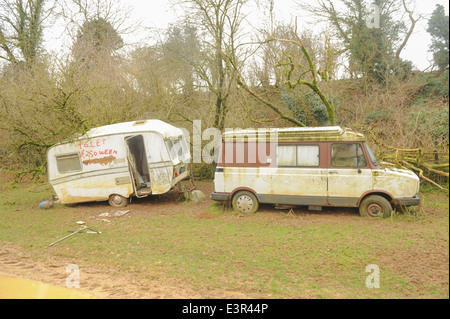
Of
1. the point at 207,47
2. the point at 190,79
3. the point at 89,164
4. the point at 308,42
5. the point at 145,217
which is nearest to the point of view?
the point at 145,217

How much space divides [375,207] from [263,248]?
3.74 metres

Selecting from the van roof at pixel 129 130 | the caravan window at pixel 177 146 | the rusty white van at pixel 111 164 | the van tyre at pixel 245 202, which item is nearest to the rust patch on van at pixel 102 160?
the rusty white van at pixel 111 164

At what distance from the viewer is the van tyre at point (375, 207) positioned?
8.76 meters

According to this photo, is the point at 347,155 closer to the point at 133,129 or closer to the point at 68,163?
the point at 133,129

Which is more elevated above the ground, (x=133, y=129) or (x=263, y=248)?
(x=133, y=129)

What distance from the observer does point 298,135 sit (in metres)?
9.47

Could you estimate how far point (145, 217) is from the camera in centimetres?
1045

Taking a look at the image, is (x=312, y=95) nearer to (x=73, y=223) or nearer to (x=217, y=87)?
(x=217, y=87)

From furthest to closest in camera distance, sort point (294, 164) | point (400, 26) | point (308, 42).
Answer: point (400, 26) < point (308, 42) < point (294, 164)

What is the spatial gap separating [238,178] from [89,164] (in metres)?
5.49

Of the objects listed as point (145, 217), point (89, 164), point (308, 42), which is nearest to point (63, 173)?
point (89, 164)

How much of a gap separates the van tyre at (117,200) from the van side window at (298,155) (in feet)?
19.0

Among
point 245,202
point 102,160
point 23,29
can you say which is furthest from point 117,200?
point 23,29

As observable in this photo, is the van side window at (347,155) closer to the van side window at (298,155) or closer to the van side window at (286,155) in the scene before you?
the van side window at (298,155)
